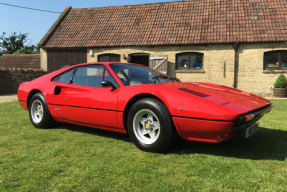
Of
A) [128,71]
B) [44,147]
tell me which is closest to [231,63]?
[128,71]

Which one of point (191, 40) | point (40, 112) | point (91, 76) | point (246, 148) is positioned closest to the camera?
point (246, 148)

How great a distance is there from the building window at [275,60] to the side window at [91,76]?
443 inches

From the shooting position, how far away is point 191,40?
502 inches

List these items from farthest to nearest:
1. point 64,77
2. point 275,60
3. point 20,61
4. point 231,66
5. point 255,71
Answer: point 20,61, point 231,66, point 255,71, point 275,60, point 64,77

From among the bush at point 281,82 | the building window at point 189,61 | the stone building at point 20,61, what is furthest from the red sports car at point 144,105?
the stone building at point 20,61

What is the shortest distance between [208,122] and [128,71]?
1.60m

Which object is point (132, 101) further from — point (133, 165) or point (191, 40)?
point (191, 40)

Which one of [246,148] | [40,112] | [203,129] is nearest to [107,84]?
[203,129]

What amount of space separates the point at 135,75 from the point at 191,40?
10.1 metres

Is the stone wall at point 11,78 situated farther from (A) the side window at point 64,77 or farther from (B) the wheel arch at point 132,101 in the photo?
(B) the wheel arch at point 132,101

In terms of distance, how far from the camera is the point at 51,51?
50.8 ft

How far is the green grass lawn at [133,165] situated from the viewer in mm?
2000

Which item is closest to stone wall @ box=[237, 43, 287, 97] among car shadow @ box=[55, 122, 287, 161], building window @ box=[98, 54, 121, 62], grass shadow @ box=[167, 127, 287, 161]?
building window @ box=[98, 54, 121, 62]

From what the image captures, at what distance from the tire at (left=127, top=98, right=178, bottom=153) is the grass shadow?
26 centimetres
